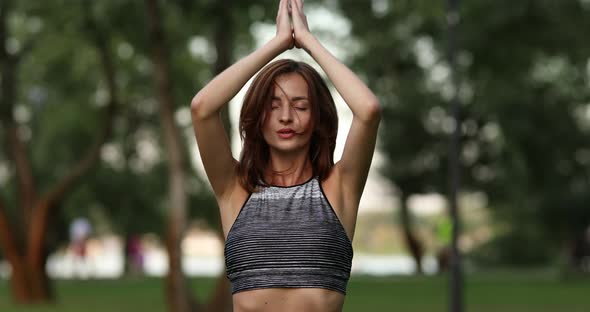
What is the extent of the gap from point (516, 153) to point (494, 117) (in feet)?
10.1

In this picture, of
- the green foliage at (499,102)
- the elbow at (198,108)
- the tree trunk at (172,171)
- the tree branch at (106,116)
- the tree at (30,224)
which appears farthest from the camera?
the tree at (30,224)

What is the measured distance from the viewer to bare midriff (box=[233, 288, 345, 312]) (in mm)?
3275

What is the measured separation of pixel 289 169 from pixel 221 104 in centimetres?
28

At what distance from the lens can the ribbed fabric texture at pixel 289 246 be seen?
3287 millimetres

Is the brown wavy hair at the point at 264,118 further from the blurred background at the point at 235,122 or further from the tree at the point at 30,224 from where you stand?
the tree at the point at 30,224

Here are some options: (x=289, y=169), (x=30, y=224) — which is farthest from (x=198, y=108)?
(x=30, y=224)

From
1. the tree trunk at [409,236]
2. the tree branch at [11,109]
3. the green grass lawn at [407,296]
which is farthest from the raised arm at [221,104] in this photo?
the tree trunk at [409,236]

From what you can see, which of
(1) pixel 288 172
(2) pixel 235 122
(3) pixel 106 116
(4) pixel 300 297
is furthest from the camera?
(3) pixel 106 116

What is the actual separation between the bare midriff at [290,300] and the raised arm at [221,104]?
34cm

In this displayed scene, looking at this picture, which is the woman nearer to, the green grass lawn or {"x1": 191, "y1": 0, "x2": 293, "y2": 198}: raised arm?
{"x1": 191, "y1": 0, "x2": 293, "y2": 198}: raised arm

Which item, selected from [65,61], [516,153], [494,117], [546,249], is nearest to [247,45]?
[65,61]

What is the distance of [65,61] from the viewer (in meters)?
22.9

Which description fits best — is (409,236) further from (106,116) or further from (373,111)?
(373,111)

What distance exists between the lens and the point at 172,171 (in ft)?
57.4
